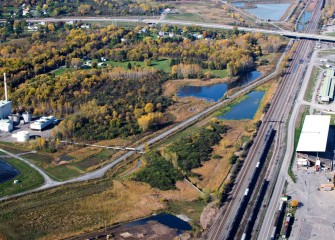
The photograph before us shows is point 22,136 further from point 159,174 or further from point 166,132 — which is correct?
point 159,174

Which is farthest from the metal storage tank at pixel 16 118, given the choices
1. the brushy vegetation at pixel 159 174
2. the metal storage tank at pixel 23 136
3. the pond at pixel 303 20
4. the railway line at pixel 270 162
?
the pond at pixel 303 20

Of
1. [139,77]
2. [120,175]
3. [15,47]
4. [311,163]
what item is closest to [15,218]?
[120,175]

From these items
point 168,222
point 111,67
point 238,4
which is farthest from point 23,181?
point 238,4

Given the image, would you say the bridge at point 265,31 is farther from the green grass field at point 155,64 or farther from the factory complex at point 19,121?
the factory complex at point 19,121

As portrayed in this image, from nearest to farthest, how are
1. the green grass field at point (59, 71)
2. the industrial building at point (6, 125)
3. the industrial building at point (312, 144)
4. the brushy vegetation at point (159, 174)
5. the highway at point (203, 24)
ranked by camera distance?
the brushy vegetation at point (159, 174)
the industrial building at point (312, 144)
the industrial building at point (6, 125)
the green grass field at point (59, 71)
the highway at point (203, 24)

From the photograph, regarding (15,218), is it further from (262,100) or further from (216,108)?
(262,100)
